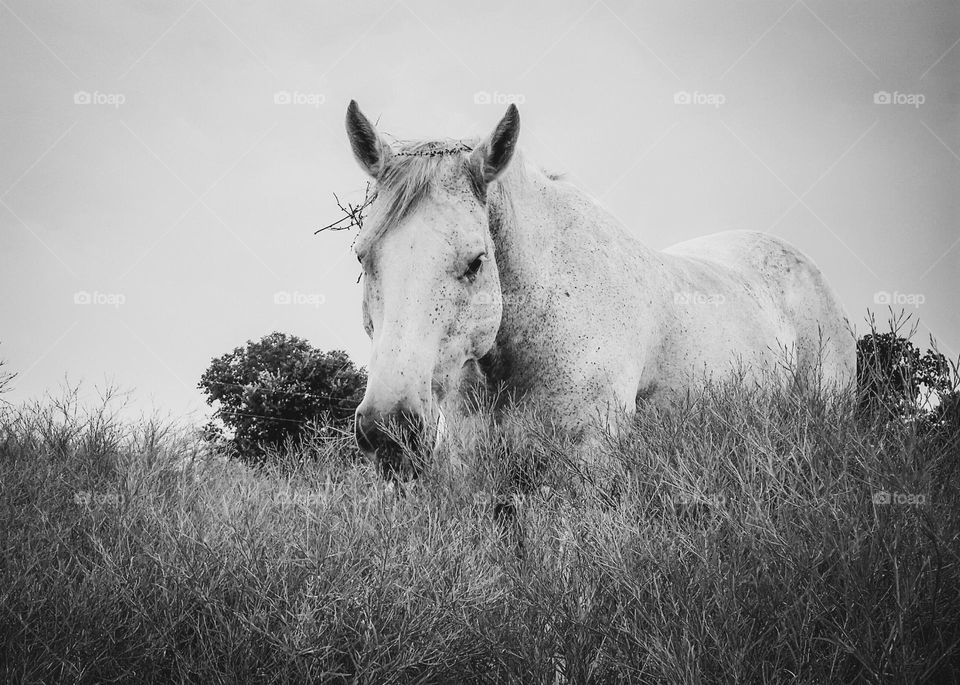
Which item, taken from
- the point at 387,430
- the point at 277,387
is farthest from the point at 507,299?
the point at 277,387

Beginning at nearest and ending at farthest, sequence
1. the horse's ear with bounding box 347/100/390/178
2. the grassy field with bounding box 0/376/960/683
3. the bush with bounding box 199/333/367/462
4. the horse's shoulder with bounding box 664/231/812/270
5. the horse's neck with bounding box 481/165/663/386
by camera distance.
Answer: the grassy field with bounding box 0/376/960/683, the horse's ear with bounding box 347/100/390/178, the horse's neck with bounding box 481/165/663/386, the horse's shoulder with bounding box 664/231/812/270, the bush with bounding box 199/333/367/462

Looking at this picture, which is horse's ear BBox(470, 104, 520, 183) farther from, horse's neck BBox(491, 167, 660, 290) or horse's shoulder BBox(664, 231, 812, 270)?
horse's shoulder BBox(664, 231, 812, 270)

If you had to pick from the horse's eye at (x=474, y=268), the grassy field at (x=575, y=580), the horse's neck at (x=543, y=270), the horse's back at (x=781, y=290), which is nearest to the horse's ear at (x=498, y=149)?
the horse's neck at (x=543, y=270)

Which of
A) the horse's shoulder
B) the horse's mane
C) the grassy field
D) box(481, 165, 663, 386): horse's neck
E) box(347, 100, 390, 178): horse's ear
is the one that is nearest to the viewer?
the grassy field

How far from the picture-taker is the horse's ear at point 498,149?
361cm

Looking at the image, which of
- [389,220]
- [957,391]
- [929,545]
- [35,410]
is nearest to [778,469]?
[929,545]

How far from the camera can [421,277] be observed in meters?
3.25

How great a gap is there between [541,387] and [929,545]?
2.01 m

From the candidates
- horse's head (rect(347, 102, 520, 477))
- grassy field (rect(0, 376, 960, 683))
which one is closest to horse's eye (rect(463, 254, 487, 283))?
horse's head (rect(347, 102, 520, 477))

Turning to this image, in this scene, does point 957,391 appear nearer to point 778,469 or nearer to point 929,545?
point 778,469

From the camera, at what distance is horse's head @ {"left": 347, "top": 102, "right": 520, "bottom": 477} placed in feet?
9.93

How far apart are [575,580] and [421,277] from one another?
155 centimetres

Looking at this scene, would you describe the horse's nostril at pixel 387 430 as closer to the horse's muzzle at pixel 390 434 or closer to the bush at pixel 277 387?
the horse's muzzle at pixel 390 434

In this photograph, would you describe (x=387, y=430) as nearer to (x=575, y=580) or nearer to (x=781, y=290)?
(x=575, y=580)
